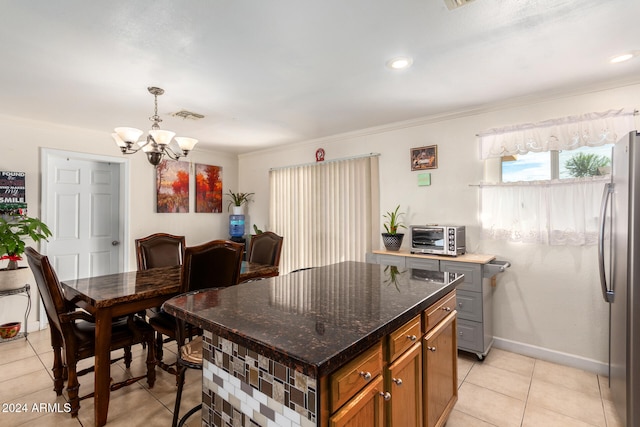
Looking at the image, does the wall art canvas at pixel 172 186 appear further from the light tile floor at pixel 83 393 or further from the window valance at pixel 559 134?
the window valance at pixel 559 134

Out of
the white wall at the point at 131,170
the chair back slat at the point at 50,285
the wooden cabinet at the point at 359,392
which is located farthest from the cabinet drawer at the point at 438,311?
the white wall at the point at 131,170

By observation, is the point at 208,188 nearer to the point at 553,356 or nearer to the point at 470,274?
the point at 470,274

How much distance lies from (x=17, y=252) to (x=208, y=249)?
2.39 m

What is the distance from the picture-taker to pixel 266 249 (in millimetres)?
3518

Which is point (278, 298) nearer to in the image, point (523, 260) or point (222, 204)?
point (523, 260)

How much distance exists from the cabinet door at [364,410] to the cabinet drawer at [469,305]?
2000 millimetres

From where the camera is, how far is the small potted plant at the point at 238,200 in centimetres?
545

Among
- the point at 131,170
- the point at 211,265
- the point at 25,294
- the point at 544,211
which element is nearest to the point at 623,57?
the point at 544,211

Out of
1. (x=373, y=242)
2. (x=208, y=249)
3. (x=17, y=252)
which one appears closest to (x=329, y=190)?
(x=373, y=242)

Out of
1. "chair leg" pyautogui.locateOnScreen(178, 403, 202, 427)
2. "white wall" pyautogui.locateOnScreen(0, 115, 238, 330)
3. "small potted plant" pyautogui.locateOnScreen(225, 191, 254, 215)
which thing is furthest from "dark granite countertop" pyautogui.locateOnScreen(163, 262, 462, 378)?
"small potted plant" pyautogui.locateOnScreen(225, 191, 254, 215)

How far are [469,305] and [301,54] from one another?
Result: 2509 mm

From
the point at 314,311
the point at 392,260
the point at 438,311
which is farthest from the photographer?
the point at 392,260

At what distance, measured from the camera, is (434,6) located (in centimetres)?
165

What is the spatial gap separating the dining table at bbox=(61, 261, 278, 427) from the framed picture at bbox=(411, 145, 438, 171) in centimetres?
274
